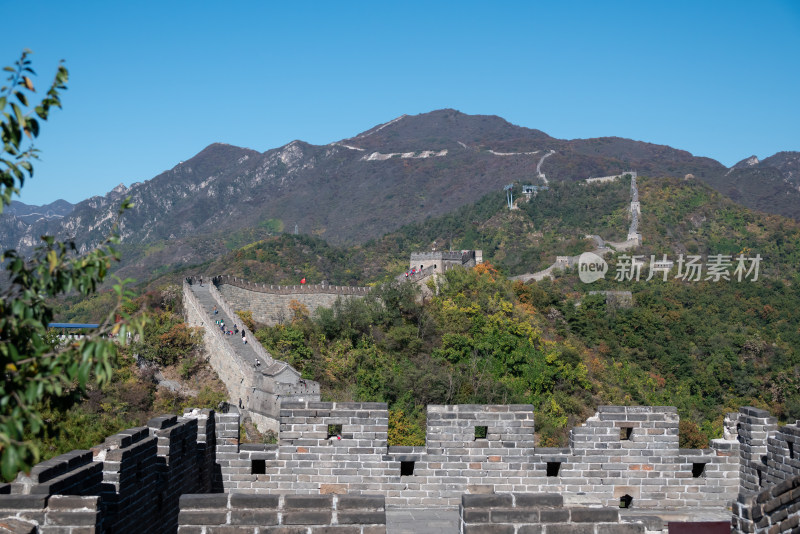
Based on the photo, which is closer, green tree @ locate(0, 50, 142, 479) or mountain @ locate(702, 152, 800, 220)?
green tree @ locate(0, 50, 142, 479)

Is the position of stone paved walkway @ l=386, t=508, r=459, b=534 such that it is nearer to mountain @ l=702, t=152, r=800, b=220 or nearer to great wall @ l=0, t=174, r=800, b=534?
great wall @ l=0, t=174, r=800, b=534

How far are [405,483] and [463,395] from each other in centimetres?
2124

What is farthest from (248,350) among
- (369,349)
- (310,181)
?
(310,181)

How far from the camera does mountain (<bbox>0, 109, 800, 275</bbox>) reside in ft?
434

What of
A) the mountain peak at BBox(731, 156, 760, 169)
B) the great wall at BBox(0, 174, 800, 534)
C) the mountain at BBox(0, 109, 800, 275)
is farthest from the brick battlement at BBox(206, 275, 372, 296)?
the mountain peak at BBox(731, 156, 760, 169)

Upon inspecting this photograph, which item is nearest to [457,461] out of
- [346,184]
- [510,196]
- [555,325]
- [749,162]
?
[555,325]

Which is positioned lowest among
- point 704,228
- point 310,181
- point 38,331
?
point 38,331

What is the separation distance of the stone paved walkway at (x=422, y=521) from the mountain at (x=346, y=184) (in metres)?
109

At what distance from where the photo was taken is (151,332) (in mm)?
34438

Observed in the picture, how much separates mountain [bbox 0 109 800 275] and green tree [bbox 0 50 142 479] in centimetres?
11188

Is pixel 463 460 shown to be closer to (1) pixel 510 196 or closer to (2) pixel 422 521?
(2) pixel 422 521

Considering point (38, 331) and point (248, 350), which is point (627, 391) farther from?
point (38, 331)

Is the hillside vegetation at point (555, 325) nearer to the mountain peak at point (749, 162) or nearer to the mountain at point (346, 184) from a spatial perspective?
the mountain at point (346, 184)

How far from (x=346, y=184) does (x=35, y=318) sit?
162m
